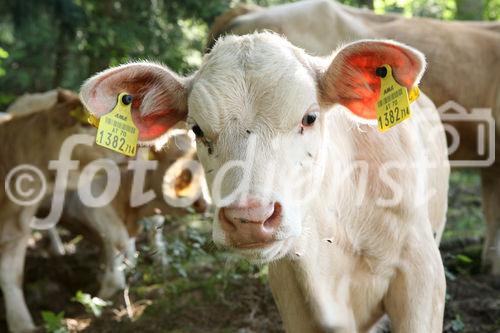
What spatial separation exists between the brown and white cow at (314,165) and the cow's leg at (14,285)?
3732mm

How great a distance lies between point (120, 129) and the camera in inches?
145

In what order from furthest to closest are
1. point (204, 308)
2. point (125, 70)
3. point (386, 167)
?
1. point (204, 308)
2. point (386, 167)
3. point (125, 70)

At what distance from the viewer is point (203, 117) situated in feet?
10.7

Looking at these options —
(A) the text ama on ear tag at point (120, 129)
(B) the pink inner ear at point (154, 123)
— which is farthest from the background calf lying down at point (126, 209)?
(A) the text ama on ear tag at point (120, 129)

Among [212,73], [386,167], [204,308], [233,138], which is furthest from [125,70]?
[204,308]

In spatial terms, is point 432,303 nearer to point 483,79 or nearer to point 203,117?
point 203,117

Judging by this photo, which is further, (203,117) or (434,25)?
(434,25)

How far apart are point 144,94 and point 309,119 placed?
2.90 feet

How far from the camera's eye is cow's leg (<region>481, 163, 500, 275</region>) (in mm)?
6696

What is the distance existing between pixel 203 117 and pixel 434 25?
5.07 meters

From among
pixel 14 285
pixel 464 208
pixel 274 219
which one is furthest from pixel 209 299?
pixel 464 208

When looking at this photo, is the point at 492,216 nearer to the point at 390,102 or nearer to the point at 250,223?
the point at 390,102

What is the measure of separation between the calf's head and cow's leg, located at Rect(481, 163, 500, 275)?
360 centimetres

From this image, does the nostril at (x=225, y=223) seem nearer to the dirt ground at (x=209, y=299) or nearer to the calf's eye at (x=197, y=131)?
the calf's eye at (x=197, y=131)
